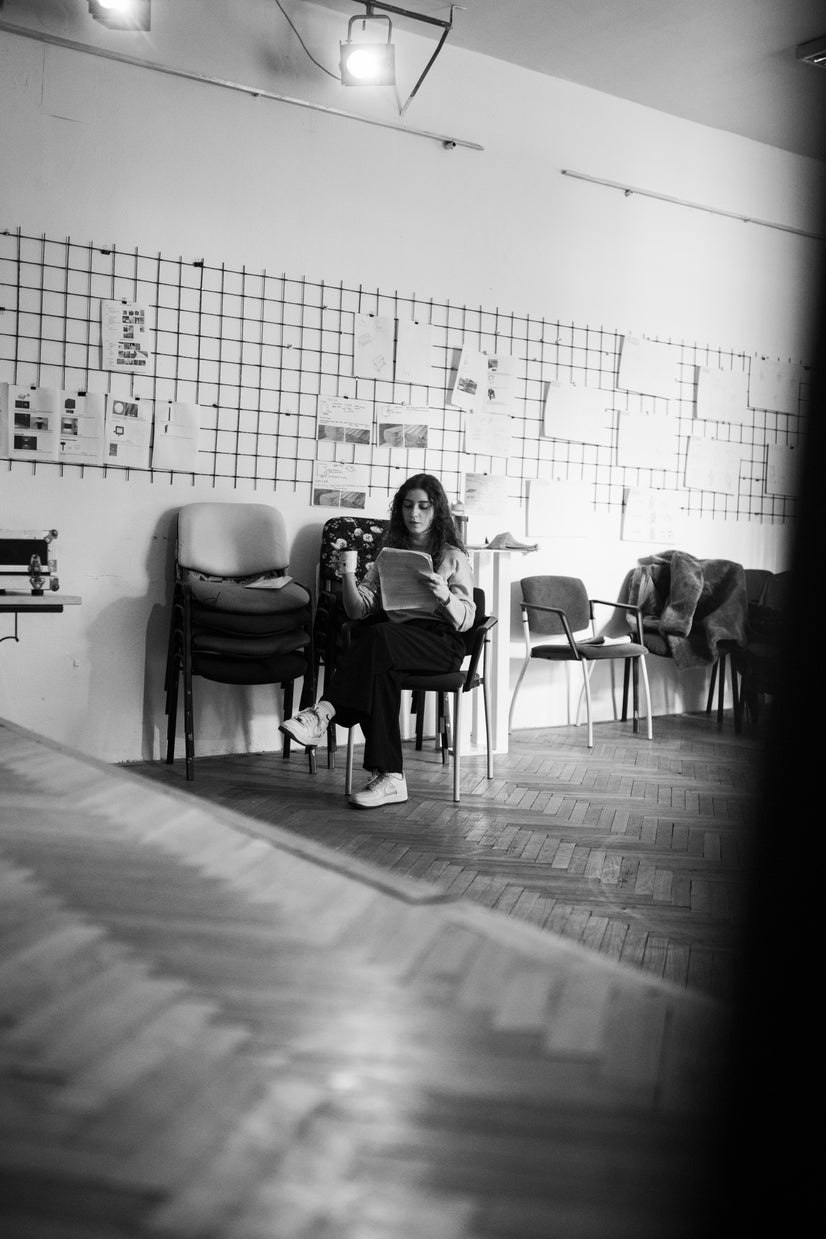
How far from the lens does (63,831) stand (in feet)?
2.81

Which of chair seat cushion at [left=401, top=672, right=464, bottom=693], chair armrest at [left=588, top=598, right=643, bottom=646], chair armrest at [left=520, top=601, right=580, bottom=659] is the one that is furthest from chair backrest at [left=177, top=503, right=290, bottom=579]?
chair armrest at [left=588, top=598, right=643, bottom=646]

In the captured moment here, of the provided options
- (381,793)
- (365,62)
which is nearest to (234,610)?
(381,793)

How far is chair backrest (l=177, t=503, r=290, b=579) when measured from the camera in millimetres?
4109

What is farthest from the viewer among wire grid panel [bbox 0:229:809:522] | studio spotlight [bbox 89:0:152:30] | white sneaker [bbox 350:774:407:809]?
wire grid panel [bbox 0:229:809:522]

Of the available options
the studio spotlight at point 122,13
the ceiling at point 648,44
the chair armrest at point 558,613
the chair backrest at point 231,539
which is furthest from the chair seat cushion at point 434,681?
the ceiling at point 648,44

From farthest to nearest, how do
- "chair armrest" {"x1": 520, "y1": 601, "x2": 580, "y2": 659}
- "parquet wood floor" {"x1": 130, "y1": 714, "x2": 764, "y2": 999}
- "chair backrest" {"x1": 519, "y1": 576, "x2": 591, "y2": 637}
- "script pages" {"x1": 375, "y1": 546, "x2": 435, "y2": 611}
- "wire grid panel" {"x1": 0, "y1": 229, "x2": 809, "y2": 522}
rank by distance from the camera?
"chair backrest" {"x1": 519, "y1": 576, "x2": 591, "y2": 637} → "chair armrest" {"x1": 520, "y1": 601, "x2": 580, "y2": 659} → "wire grid panel" {"x1": 0, "y1": 229, "x2": 809, "y2": 522} → "script pages" {"x1": 375, "y1": 546, "x2": 435, "y2": 611} → "parquet wood floor" {"x1": 130, "y1": 714, "x2": 764, "y2": 999}

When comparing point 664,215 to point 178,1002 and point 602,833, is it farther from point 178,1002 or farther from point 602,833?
point 178,1002

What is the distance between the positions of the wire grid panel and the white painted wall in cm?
8

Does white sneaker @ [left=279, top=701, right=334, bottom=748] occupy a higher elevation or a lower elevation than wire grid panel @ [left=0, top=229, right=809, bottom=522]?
lower

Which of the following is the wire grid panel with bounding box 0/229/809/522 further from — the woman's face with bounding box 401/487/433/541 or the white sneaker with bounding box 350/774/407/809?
the white sneaker with bounding box 350/774/407/809

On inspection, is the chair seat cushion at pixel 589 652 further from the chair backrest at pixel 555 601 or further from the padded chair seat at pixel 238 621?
the padded chair seat at pixel 238 621

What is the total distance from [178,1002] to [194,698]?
3.83 m

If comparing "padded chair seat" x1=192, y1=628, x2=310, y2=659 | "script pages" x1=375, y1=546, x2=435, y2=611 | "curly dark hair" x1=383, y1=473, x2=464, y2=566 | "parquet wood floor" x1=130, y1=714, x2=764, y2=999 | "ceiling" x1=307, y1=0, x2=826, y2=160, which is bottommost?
"parquet wood floor" x1=130, y1=714, x2=764, y2=999

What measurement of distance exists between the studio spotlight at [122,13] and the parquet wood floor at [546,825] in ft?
9.29
